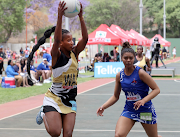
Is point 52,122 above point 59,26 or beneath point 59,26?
beneath

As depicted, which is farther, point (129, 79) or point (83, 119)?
point (83, 119)

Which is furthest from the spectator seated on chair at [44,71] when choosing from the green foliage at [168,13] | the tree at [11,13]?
the green foliage at [168,13]

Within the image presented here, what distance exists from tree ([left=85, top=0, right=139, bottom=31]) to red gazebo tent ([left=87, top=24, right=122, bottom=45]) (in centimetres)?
3378

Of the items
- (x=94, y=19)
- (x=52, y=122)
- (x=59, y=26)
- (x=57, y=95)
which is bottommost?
(x=52, y=122)

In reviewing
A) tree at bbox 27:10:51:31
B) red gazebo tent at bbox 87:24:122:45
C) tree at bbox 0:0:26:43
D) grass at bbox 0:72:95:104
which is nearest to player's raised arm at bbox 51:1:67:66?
grass at bbox 0:72:95:104

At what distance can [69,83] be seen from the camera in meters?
4.91

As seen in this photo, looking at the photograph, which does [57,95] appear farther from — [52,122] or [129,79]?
[129,79]

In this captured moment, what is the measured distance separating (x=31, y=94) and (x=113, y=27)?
1289 centimetres

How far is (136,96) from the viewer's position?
190 inches

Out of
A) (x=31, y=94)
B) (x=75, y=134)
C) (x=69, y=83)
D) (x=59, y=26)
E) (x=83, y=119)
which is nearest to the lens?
(x=59, y=26)

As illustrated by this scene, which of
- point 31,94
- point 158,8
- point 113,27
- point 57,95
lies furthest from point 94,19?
point 57,95

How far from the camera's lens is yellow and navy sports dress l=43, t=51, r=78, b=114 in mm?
4863

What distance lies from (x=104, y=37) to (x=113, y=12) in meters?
35.4

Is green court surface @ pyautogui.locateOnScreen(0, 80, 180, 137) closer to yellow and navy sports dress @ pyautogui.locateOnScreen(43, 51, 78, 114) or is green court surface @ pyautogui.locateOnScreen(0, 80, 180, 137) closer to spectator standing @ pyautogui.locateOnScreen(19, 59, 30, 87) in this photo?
yellow and navy sports dress @ pyautogui.locateOnScreen(43, 51, 78, 114)
